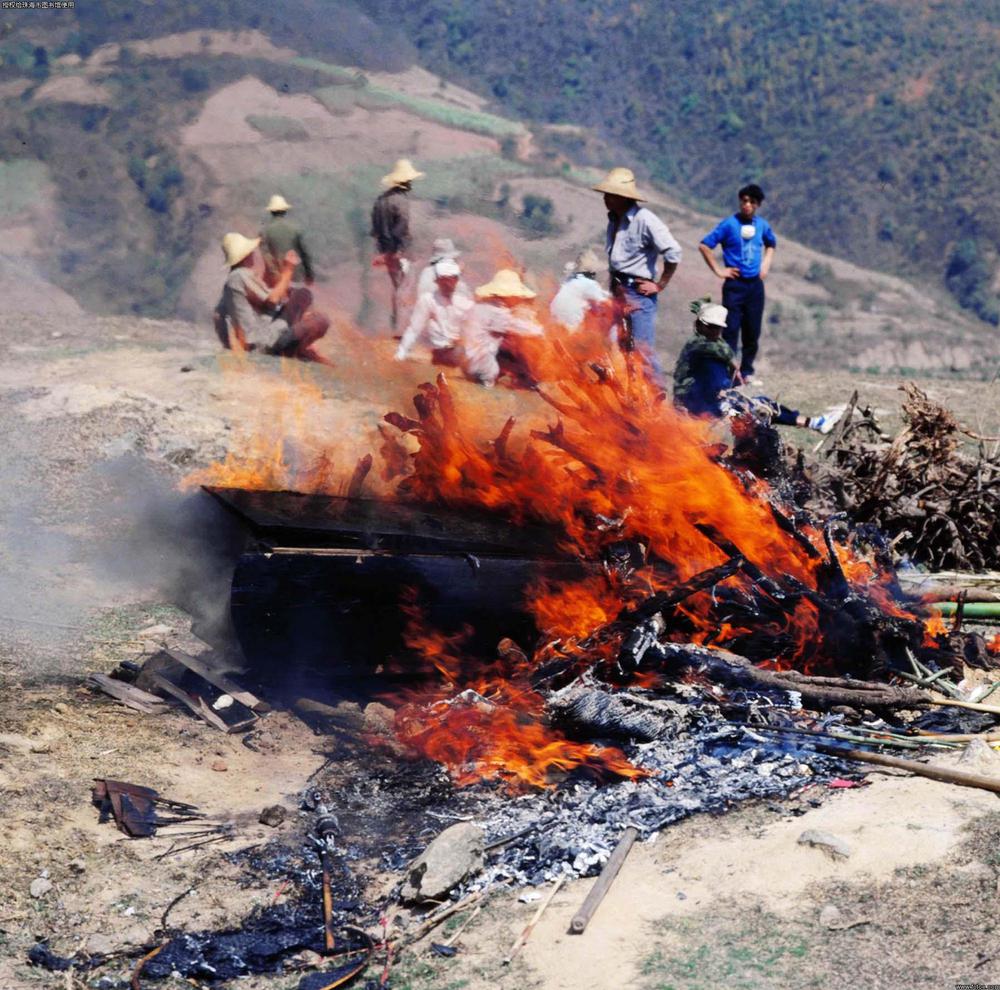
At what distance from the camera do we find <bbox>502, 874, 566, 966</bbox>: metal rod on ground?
14.9ft

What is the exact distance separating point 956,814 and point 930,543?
399cm

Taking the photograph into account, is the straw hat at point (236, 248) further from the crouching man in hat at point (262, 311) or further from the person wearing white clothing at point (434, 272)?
the person wearing white clothing at point (434, 272)

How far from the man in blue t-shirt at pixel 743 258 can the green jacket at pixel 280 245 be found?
4589 mm

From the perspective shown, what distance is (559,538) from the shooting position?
7031 millimetres

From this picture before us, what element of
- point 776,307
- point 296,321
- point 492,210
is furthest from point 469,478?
point 776,307

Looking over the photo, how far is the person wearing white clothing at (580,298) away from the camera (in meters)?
11.7

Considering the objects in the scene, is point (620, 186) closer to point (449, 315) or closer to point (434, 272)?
point (434, 272)

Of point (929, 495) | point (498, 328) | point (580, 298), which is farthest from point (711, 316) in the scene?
point (498, 328)

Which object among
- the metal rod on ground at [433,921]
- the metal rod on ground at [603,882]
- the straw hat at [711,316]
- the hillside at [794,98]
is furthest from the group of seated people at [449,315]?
the hillside at [794,98]

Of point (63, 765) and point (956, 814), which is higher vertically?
point (956, 814)

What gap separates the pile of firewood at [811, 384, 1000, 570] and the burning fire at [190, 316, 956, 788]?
1364 mm

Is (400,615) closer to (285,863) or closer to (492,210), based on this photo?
(285,863)

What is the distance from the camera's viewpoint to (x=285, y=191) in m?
24.5

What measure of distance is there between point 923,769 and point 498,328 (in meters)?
7.98
